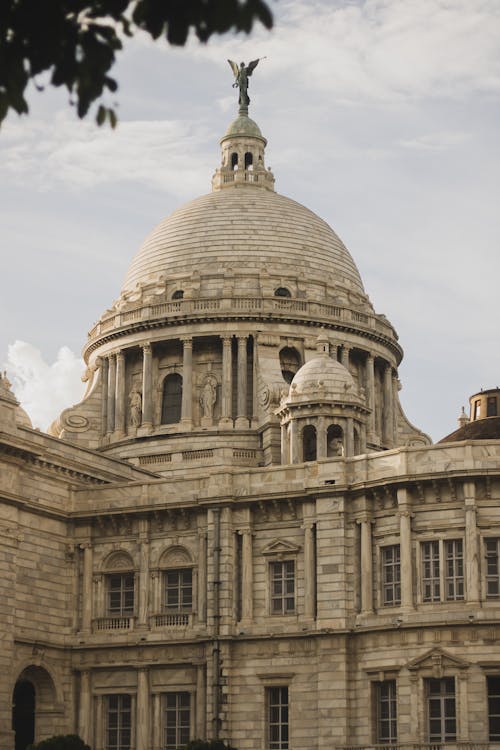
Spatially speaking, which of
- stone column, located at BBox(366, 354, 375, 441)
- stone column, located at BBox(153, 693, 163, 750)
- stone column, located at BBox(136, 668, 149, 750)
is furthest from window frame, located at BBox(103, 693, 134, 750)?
stone column, located at BBox(366, 354, 375, 441)

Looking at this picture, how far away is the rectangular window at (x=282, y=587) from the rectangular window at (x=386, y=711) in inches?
189

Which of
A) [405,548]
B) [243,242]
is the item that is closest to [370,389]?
→ [243,242]

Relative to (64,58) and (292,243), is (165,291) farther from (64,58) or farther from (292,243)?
(64,58)

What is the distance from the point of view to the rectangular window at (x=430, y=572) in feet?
174

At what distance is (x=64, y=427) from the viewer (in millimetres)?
80375

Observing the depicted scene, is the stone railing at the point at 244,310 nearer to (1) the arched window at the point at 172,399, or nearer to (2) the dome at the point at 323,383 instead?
(1) the arched window at the point at 172,399

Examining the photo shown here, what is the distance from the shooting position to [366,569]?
2144 inches

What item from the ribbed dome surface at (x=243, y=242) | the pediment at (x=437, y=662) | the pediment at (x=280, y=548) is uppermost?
the ribbed dome surface at (x=243, y=242)

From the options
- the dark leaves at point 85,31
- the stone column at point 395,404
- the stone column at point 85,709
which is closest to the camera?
the dark leaves at point 85,31

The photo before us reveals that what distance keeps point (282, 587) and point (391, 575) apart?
467 cm

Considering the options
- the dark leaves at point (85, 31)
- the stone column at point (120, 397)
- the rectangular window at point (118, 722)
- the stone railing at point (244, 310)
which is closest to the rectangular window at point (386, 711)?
the rectangular window at point (118, 722)

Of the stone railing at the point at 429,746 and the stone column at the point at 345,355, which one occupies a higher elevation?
the stone column at the point at 345,355

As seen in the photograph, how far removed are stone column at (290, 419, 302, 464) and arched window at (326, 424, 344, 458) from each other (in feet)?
4.86

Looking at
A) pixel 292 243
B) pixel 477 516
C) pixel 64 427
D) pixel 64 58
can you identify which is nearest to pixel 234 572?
pixel 477 516
